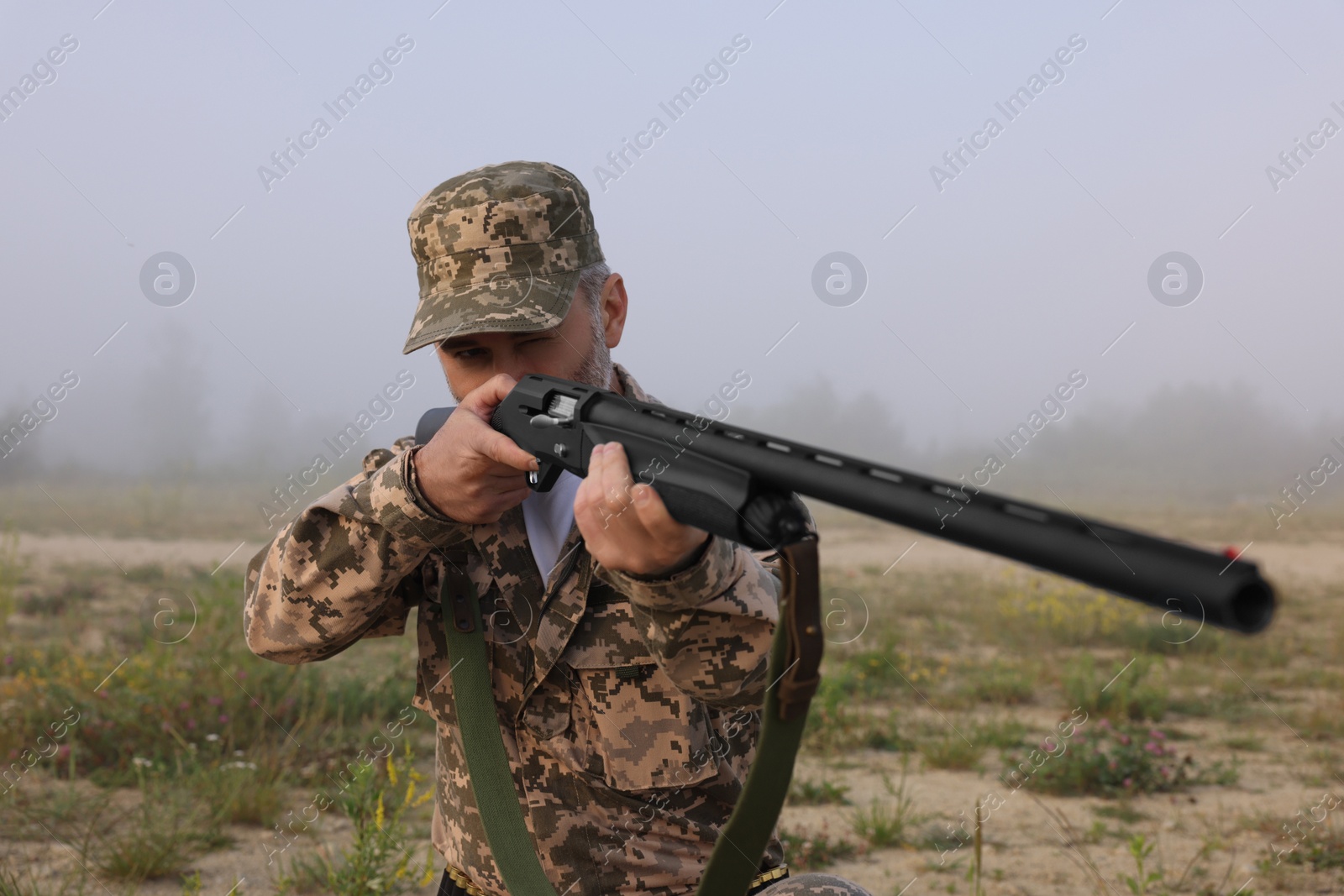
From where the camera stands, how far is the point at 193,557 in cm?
1630

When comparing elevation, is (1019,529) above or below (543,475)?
below

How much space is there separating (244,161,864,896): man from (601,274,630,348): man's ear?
69 mm

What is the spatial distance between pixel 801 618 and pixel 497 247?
1.70 m

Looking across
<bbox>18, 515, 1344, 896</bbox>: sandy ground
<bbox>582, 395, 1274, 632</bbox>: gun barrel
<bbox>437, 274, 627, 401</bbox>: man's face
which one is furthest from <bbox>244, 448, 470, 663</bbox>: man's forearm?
<bbox>18, 515, 1344, 896</bbox>: sandy ground

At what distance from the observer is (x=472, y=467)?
7.91ft

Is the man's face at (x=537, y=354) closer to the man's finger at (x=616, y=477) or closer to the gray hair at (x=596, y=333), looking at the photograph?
the gray hair at (x=596, y=333)

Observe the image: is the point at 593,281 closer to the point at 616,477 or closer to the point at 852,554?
the point at 616,477

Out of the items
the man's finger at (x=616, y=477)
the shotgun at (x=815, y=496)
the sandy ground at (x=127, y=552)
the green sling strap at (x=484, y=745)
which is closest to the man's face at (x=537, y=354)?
the shotgun at (x=815, y=496)

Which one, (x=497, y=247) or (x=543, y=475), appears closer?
(x=543, y=475)

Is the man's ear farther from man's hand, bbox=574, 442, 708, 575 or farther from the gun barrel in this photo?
the gun barrel

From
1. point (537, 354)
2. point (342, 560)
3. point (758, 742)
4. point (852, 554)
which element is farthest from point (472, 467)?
point (852, 554)

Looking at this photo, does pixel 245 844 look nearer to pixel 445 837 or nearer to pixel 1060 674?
pixel 445 837

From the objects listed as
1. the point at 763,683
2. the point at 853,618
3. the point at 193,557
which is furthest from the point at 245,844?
the point at 193,557

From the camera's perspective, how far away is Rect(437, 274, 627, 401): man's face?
2.87m
